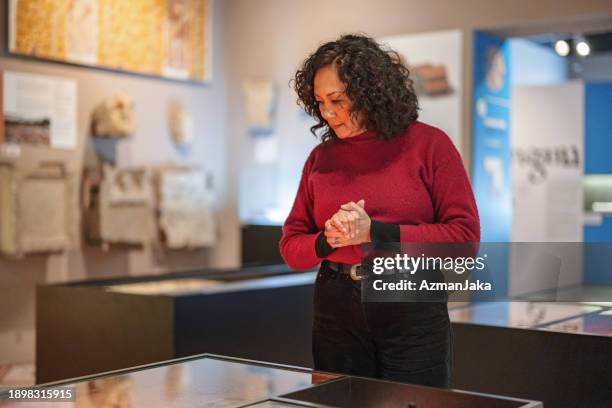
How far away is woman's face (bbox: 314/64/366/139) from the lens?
234 cm

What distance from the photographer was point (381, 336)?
7.39 ft

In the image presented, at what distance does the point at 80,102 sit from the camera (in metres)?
6.92

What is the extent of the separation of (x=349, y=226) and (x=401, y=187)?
0.76 ft

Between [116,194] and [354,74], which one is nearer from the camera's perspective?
[354,74]

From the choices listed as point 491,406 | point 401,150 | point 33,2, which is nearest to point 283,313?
point 401,150

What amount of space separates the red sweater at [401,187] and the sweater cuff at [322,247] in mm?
26

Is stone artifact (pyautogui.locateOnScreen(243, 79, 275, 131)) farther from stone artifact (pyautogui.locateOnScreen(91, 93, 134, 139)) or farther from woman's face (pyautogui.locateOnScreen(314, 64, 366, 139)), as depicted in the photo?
woman's face (pyautogui.locateOnScreen(314, 64, 366, 139))

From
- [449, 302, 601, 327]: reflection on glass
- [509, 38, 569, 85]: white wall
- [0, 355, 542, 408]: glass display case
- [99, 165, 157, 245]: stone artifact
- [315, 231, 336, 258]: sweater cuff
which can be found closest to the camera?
[0, 355, 542, 408]: glass display case

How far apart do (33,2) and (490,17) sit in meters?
3.59

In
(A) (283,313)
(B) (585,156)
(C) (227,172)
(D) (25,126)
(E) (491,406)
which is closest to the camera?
(E) (491,406)

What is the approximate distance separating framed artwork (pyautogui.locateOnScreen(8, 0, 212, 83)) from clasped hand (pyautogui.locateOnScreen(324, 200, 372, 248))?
4.95 meters

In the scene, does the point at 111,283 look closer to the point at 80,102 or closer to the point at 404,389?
the point at 80,102

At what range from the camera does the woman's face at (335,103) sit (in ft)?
7.68

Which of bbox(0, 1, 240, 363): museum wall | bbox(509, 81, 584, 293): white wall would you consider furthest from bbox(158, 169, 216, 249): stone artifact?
bbox(509, 81, 584, 293): white wall
